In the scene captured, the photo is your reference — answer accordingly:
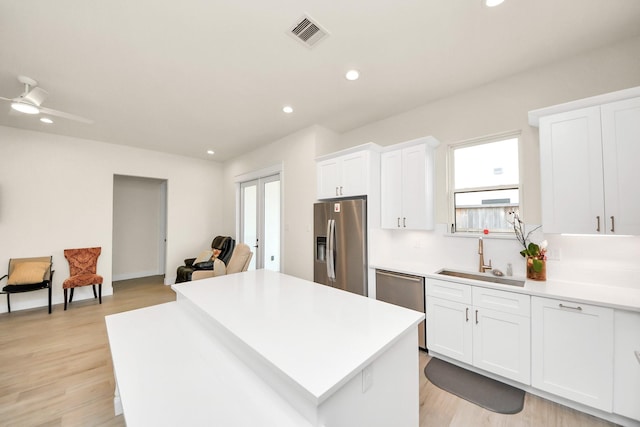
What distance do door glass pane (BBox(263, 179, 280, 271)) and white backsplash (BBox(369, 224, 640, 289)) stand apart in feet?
6.91

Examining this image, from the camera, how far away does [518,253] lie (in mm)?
2432

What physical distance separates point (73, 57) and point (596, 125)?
4468 millimetres

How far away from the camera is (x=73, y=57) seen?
86.4 inches

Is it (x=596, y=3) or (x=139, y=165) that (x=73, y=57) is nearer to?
(x=139, y=165)

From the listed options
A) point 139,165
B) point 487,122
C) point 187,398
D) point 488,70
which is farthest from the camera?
point 139,165

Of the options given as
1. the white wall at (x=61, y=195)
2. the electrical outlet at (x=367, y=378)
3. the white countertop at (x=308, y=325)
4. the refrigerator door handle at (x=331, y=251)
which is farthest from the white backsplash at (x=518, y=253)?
the white wall at (x=61, y=195)

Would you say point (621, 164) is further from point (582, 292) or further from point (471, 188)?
point (471, 188)

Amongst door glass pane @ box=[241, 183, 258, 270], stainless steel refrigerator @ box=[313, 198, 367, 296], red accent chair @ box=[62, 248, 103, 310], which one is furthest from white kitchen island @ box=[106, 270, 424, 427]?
door glass pane @ box=[241, 183, 258, 270]

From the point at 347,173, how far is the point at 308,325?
224 centimetres

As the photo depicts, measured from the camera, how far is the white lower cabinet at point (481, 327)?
199 centimetres

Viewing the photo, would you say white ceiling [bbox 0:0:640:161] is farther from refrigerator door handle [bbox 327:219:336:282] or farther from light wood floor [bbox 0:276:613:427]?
light wood floor [bbox 0:276:613:427]

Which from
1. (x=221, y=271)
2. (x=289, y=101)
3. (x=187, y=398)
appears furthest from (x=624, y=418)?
(x=221, y=271)

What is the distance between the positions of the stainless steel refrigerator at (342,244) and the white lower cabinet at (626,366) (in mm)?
1973

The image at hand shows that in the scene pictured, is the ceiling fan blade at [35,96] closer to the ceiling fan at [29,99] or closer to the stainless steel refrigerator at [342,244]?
the ceiling fan at [29,99]
